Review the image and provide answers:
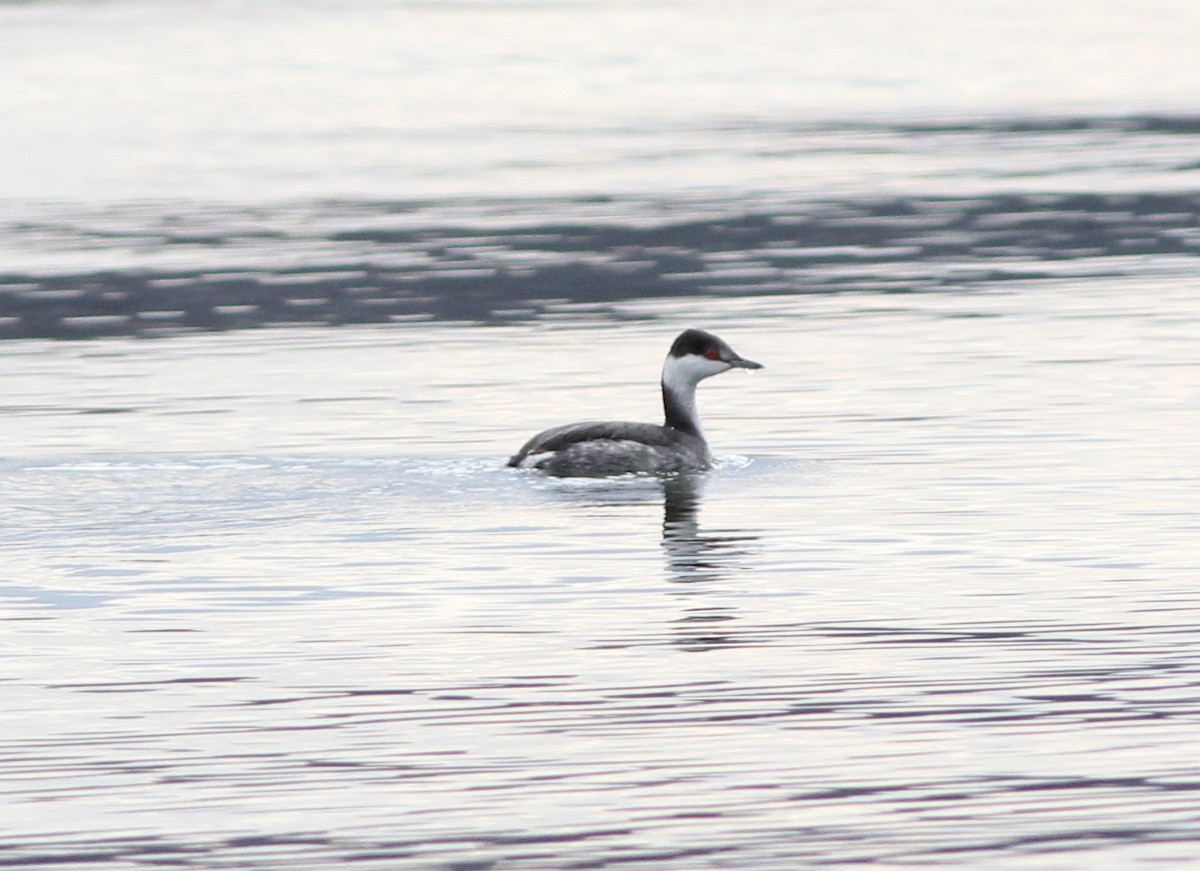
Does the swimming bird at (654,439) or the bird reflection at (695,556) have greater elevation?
the swimming bird at (654,439)

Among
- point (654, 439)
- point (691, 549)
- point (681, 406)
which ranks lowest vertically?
point (691, 549)

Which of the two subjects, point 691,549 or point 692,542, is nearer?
point 691,549

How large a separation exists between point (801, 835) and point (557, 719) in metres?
1.91

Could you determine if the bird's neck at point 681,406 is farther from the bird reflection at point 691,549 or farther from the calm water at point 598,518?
the bird reflection at point 691,549

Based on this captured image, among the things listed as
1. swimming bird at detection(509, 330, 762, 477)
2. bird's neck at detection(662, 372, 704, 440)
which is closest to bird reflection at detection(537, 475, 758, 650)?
swimming bird at detection(509, 330, 762, 477)

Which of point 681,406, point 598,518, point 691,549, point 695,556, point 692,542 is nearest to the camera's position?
point 695,556

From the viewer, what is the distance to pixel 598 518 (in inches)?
703

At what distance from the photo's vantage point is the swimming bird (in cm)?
1919

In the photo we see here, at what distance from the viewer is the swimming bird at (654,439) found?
1919 centimetres

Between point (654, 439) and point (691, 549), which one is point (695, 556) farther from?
point (654, 439)

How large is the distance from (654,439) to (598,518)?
6.90ft

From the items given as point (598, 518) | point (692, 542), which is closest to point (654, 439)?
point (598, 518)

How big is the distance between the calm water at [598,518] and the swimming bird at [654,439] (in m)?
0.26

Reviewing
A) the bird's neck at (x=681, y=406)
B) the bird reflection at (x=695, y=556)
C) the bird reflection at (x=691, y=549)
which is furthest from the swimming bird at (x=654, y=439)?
the bird reflection at (x=695, y=556)
